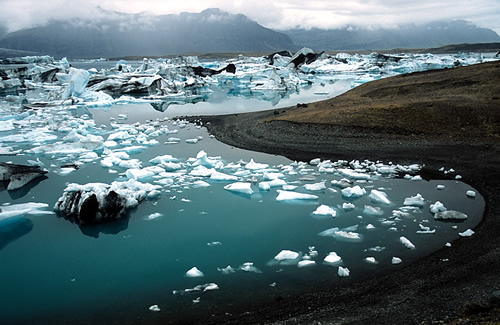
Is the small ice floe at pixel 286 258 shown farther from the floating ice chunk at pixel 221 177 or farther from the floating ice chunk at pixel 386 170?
the floating ice chunk at pixel 386 170

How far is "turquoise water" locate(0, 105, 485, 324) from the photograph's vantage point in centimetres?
691

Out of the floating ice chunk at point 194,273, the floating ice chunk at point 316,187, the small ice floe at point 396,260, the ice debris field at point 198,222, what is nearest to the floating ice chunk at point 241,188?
the ice debris field at point 198,222

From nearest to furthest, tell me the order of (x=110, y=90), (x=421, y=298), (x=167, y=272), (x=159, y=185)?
(x=421, y=298)
(x=167, y=272)
(x=159, y=185)
(x=110, y=90)

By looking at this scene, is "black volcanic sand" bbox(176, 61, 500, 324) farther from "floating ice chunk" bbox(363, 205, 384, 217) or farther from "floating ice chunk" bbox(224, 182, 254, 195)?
"floating ice chunk" bbox(224, 182, 254, 195)

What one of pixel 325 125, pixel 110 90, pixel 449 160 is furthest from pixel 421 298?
pixel 110 90

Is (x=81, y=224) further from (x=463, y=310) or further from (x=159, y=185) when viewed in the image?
(x=463, y=310)

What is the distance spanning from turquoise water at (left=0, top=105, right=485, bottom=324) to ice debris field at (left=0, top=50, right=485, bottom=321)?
32 millimetres

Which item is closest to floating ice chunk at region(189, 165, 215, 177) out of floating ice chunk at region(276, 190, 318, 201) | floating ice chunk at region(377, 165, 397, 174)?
floating ice chunk at region(276, 190, 318, 201)

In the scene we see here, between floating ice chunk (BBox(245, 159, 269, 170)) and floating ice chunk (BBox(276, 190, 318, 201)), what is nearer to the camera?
floating ice chunk (BBox(276, 190, 318, 201))

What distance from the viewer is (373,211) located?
1015 cm

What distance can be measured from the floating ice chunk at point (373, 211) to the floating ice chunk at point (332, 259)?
2.52 meters

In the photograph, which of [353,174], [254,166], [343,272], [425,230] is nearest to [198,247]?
[343,272]

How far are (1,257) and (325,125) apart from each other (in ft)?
45.5

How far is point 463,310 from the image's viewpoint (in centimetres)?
572
